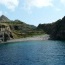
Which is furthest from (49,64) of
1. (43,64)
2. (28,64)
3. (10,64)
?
(10,64)

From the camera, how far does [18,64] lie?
82.1 meters

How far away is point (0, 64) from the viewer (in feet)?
271

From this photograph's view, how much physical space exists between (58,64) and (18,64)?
48.9ft

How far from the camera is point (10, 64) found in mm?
82500

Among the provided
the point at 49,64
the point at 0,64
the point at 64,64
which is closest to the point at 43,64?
the point at 49,64

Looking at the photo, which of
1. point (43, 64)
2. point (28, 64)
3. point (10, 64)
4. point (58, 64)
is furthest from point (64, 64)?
point (10, 64)

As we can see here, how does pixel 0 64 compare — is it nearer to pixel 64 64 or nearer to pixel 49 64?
pixel 49 64

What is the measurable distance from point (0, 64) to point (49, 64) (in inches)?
727

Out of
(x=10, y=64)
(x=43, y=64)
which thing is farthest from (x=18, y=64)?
(x=43, y=64)

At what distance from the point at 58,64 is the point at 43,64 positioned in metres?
5.59

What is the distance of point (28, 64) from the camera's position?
8175cm

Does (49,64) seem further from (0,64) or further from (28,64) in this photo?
(0,64)

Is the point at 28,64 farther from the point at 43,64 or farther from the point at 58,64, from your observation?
the point at 58,64

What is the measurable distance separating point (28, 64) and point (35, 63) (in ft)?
12.5
